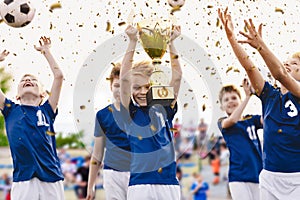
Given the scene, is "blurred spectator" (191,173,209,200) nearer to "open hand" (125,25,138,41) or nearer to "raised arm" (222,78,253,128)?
"raised arm" (222,78,253,128)

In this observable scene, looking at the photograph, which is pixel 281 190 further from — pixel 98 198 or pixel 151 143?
pixel 98 198

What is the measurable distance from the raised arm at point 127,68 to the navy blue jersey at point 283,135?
1.46 m

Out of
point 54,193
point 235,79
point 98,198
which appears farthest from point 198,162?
point 54,193

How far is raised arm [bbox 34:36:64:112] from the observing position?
9.16 meters

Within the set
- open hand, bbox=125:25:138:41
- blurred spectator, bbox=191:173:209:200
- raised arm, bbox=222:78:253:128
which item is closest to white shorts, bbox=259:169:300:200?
open hand, bbox=125:25:138:41

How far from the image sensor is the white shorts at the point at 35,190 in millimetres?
8844

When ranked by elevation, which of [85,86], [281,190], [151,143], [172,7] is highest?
[172,7]

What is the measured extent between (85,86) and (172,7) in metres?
1.44

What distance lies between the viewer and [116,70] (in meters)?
9.74

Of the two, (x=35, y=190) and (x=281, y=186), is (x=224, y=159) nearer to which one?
(x=35, y=190)

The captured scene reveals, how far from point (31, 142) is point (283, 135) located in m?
2.78

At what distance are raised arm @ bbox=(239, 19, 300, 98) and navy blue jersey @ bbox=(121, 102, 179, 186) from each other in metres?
1.37

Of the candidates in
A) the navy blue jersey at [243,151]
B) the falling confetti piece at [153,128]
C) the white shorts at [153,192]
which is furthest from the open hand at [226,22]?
the navy blue jersey at [243,151]

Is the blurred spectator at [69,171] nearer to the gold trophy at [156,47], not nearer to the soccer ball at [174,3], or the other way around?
the soccer ball at [174,3]
